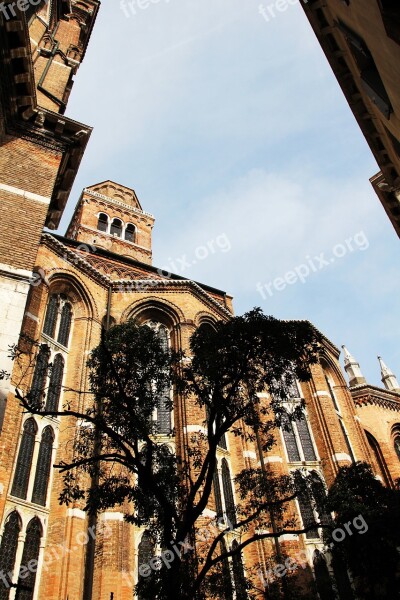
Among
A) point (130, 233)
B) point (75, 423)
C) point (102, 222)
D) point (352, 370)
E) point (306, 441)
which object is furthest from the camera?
point (130, 233)

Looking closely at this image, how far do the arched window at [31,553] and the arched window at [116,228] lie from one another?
24907mm

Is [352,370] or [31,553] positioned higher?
[352,370]

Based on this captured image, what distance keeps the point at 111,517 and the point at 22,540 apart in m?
2.45

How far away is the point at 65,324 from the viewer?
1728 centimetres

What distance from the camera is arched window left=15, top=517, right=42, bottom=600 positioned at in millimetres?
11430

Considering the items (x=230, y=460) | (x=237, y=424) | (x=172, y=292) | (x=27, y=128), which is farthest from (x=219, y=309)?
(x=27, y=128)

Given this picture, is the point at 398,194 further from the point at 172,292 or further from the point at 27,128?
the point at 27,128

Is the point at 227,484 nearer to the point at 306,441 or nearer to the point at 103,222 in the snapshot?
the point at 306,441

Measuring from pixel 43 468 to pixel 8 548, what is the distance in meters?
2.24

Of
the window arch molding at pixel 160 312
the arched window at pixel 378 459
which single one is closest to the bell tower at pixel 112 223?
the window arch molding at pixel 160 312

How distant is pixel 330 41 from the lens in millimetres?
15180

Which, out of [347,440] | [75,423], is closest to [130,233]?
[347,440]

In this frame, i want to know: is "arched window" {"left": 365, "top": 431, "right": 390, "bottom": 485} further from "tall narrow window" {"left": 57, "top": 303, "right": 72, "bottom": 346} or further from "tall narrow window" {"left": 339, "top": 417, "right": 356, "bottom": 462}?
"tall narrow window" {"left": 57, "top": 303, "right": 72, "bottom": 346}

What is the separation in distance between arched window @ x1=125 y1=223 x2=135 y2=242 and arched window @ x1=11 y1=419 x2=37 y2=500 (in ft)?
77.2
